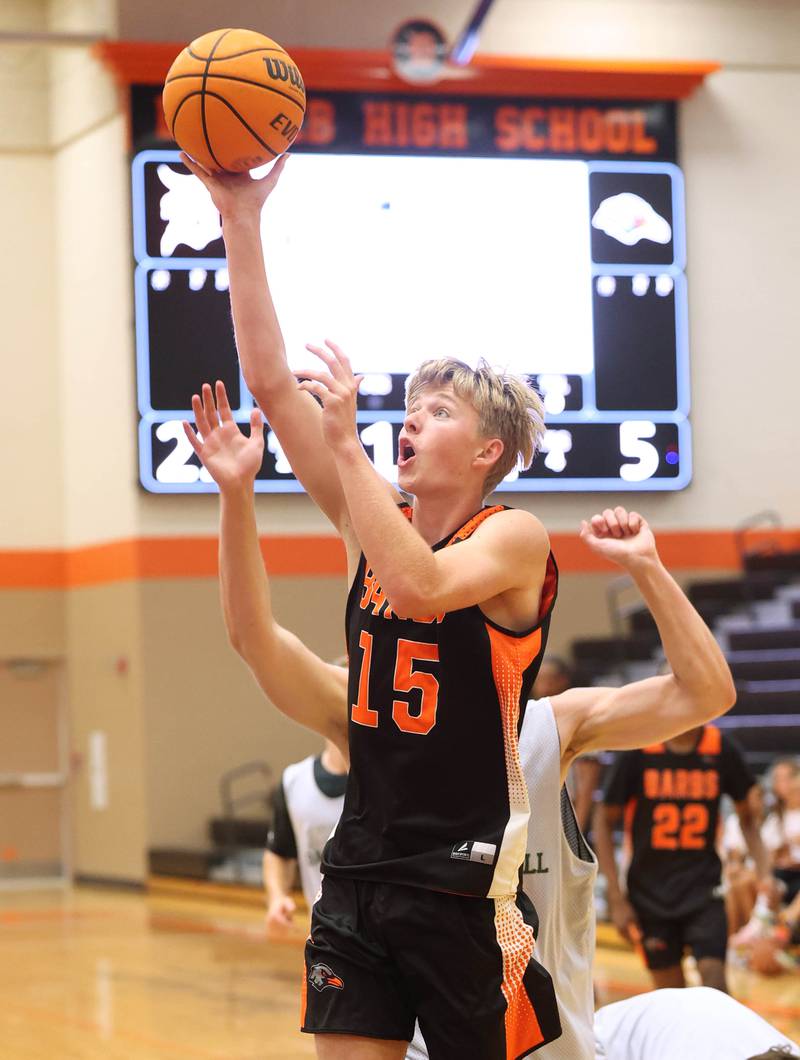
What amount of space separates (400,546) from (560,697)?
896 mm

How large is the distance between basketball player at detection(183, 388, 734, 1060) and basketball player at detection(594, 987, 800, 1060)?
0.17m

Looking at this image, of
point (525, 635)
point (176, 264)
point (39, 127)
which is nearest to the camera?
point (525, 635)

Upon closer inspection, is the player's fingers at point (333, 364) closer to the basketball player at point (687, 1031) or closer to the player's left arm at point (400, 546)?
the player's left arm at point (400, 546)

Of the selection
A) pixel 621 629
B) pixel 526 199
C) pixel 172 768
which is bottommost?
pixel 172 768

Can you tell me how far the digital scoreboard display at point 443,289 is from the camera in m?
12.9

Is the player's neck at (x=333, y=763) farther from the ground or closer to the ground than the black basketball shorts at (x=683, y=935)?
farther from the ground

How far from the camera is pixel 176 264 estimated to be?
43.4 ft

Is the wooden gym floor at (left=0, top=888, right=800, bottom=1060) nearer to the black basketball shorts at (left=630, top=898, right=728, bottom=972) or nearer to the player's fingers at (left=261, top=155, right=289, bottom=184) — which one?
the black basketball shorts at (left=630, top=898, right=728, bottom=972)

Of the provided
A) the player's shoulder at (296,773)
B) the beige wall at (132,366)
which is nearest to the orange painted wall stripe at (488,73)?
the beige wall at (132,366)

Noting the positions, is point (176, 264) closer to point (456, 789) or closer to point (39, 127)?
point (39, 127)

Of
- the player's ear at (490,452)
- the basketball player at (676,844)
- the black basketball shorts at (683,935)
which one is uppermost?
the player's ear at (490,452)

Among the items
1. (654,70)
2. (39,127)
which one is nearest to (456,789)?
(654,70)

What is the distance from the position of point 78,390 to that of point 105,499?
1.20 metres

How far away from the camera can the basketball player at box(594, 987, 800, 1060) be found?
3.39 m
